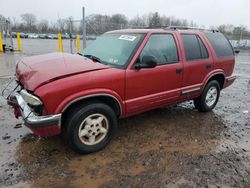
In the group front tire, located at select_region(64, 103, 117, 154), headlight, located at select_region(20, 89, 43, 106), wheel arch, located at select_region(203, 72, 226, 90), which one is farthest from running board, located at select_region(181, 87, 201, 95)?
headlight, located at select_region(20, 89, 43, 106)

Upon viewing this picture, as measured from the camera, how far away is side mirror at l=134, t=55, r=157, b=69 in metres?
3.60

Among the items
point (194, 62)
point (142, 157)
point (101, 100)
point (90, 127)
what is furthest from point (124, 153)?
point (194, 62)

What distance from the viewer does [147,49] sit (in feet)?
12.9

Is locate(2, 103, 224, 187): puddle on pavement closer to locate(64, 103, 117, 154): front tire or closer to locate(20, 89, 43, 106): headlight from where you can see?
locate(64, 103, 117, 154): front tire

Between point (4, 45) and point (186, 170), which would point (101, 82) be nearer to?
point (186, 170)

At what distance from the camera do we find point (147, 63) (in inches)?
143

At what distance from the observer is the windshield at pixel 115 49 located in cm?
378

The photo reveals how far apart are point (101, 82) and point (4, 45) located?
54.7 ft

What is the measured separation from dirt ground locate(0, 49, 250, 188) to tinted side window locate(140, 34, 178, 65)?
4.36ft

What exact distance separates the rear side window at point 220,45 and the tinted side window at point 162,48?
131 centimetres

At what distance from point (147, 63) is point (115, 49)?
728 millimetres

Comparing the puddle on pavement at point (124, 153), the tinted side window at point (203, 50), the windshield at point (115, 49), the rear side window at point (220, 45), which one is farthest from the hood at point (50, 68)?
the rear side window at point (220, 45)

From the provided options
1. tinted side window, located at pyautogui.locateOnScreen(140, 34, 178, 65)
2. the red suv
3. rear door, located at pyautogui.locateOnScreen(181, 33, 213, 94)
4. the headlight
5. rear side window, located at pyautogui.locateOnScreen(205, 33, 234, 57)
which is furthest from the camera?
rear side window, located at pyautogui.locateOnScreen(205, 33, 234, 57)

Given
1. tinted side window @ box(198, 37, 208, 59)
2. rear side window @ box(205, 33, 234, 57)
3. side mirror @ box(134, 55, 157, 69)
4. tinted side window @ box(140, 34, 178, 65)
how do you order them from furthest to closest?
rear side window @ box(205, 33, 234, 57) → tinted side window @ box(198, 37, 208, 59) → tinted side window @ box(140, 34, 178, 65) → side mirror @ box(134, 55, 157, 69)
